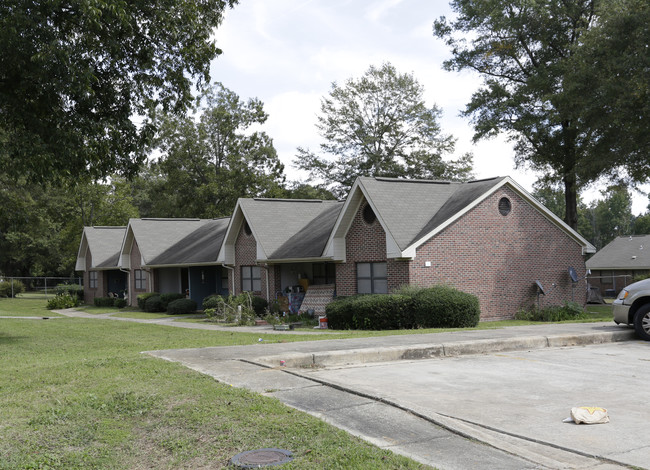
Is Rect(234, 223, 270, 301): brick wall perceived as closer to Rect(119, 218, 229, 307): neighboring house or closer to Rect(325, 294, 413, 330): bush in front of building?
Rect(119, 218, 229, 307): neighboring house

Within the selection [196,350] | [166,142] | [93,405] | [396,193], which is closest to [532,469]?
[93,405]

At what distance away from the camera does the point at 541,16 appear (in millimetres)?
35688

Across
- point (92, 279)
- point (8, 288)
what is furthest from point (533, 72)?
point (8, 288)

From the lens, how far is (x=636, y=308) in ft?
51.6

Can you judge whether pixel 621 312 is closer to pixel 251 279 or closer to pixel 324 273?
pixel 324 273

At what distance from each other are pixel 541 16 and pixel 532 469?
1396 inches

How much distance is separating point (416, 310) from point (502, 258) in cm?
595

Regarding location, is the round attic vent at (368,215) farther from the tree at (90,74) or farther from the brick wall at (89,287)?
the brick wall at (89,287)

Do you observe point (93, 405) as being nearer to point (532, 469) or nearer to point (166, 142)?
point (532, 469)

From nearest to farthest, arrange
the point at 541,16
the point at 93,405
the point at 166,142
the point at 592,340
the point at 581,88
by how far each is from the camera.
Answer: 1. the point at 93,405
2. the point at 592,340
3. the point at 581,88
4. the point at 541,16
5. the point at 166,142

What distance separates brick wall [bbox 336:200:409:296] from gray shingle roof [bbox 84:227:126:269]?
2251 centimetres

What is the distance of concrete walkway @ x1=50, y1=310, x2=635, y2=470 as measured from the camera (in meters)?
5.69

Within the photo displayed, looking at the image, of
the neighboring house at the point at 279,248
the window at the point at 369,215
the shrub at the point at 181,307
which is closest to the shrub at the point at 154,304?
the shrub at the point at 181,307

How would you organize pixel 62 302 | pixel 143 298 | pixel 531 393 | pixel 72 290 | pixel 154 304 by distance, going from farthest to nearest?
pixel 72 290
pixel 62 302
pixel 143 298
pixel 154 304
pixel 531 393
